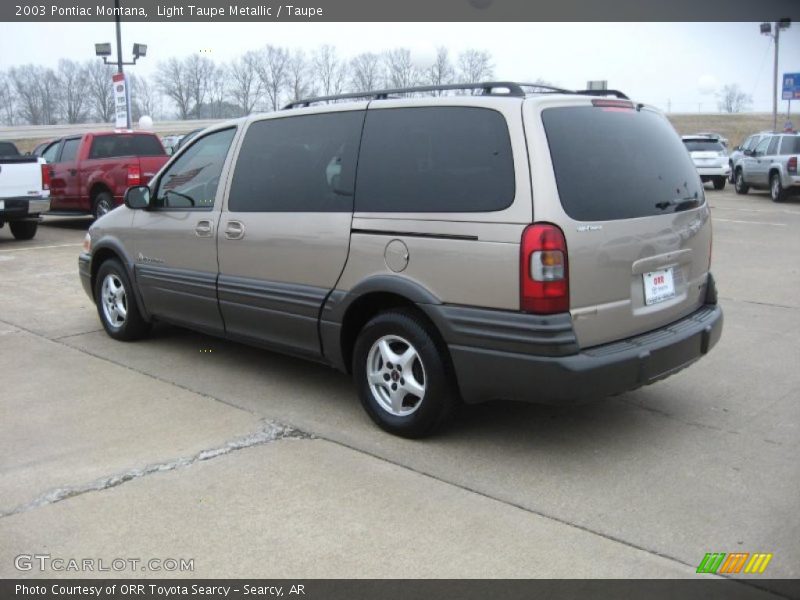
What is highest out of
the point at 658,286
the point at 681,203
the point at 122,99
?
the point at 122,99

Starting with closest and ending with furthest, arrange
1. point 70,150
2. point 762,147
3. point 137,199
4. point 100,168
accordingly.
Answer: point 137,199 < point 100,168 < point 70,150 < point 762,147

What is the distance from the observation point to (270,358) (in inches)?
246

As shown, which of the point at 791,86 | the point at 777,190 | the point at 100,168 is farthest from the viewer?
the point at 791,86

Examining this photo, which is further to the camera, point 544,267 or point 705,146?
point 705,146

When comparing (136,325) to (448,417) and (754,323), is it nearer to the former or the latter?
(448,417)

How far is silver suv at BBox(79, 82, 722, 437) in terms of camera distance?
3.95 m

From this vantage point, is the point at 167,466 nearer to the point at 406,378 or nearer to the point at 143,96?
the point at 406,378

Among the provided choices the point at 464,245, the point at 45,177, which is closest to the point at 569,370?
the point at 464,245

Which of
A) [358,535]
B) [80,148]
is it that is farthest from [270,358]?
[80,148]

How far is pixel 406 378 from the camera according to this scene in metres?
4.45

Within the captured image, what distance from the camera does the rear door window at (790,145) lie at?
20.8 m

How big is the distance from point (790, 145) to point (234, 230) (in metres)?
19.6
